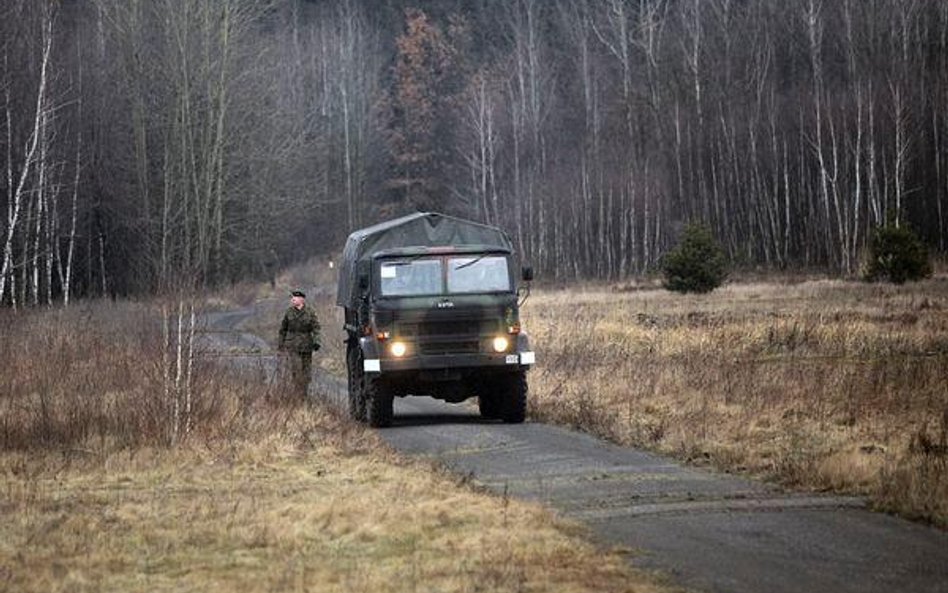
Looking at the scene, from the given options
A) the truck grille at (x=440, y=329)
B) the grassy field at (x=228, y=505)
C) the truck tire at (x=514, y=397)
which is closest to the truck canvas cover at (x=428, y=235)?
the truck grille at (x=440, y=329)

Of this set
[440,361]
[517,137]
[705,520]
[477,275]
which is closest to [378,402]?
[440,361]

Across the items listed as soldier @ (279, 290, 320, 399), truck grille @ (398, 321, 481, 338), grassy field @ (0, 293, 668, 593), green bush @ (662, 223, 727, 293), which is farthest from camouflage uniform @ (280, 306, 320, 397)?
green bush @ (662, 223, 727, 293)

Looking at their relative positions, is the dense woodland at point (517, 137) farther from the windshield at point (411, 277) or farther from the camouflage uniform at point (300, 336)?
the windshield at point (411, 277)

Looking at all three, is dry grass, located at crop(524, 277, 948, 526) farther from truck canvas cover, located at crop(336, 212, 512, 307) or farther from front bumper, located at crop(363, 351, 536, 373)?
truck canvas cover, located at crop(336, 212, 512, 307)

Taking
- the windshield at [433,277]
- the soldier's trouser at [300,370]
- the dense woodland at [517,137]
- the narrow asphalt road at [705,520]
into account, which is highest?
the dense woodland at [517,137]

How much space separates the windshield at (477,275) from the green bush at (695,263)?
25204 millimetres

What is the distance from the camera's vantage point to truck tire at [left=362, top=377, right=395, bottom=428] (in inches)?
730

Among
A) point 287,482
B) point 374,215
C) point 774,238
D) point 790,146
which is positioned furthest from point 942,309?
point 374,215

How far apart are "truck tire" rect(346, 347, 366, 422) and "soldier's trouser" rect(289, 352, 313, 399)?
70 centimetres

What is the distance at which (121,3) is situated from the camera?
55125 millimetres

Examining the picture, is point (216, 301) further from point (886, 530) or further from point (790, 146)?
point (886, 530)

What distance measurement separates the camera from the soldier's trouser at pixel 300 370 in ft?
64.5

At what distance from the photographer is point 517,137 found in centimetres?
7406

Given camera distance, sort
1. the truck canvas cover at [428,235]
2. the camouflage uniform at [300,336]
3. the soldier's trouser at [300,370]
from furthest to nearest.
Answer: the truck canvas cover at [428,235]
the camouflage uniform at [300,336]
the soldier's trouser at [300,370]
